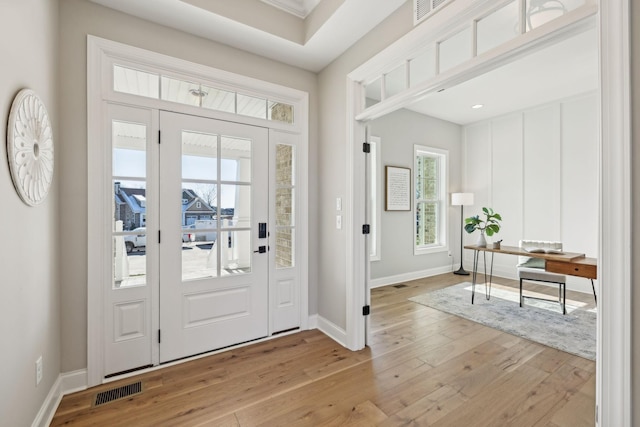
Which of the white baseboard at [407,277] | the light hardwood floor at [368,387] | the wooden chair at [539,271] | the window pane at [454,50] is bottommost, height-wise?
the light hardwood floor at [368,387]

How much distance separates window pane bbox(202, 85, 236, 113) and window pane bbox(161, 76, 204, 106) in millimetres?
52

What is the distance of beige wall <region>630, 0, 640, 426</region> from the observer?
46.0 inches

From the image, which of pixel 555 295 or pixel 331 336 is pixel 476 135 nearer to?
pixel 555 295

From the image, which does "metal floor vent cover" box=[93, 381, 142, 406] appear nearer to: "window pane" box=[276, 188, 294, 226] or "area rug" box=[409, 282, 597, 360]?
"window pane" box=[276, 188, 294, 226]

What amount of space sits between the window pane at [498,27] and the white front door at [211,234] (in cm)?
188

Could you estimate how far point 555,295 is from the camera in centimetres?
423

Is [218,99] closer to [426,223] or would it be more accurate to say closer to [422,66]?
[422,66]

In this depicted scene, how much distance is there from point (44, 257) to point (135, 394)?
1097 mm

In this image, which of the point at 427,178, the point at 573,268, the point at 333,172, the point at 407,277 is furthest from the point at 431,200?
the point at 333,172

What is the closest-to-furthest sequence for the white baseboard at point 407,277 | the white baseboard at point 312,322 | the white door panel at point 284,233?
the white door panel at point 284,233 → the white baseboard at point 312,322 → the white baseboard at point 407,277

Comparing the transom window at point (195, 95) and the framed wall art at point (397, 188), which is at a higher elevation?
the transom window at point (195, 95)

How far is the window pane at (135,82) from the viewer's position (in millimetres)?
2215

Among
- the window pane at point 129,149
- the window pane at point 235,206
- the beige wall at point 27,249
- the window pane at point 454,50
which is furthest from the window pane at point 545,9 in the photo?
the window pane at point 129,149

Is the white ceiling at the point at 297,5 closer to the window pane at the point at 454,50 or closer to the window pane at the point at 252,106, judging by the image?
the window pane at the point at 252,106
